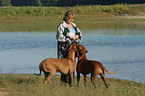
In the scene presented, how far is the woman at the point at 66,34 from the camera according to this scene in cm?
830

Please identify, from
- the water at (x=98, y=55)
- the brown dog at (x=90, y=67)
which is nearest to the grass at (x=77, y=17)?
the water at (x=98, y=55)

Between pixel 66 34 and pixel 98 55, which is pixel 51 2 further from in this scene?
pixel 66 34

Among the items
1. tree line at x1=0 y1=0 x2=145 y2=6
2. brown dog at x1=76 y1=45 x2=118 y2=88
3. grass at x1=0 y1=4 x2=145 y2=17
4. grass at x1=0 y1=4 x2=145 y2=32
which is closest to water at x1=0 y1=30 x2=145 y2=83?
brown dog at x1=76 y1=45 x2=118 y2=88

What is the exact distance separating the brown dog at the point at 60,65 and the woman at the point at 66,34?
0.80 ft

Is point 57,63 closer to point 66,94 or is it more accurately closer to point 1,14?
point 66,94

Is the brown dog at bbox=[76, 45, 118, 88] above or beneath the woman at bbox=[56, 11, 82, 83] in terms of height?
beneath

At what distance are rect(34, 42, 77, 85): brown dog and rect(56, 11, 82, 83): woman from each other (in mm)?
244

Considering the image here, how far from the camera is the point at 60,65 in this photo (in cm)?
793

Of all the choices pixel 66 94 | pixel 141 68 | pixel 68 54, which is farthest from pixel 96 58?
pixel 66 94

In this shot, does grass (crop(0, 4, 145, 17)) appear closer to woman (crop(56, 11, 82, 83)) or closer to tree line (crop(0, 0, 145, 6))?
tree line (crop(0, 0, 145, 6))

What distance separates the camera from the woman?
8.30 meters

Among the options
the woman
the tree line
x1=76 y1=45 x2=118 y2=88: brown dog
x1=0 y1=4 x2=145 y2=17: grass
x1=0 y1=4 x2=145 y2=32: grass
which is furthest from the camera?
the tree line

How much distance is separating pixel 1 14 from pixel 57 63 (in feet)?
115

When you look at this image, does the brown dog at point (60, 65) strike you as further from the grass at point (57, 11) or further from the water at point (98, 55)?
the grass at point (57, 11)
